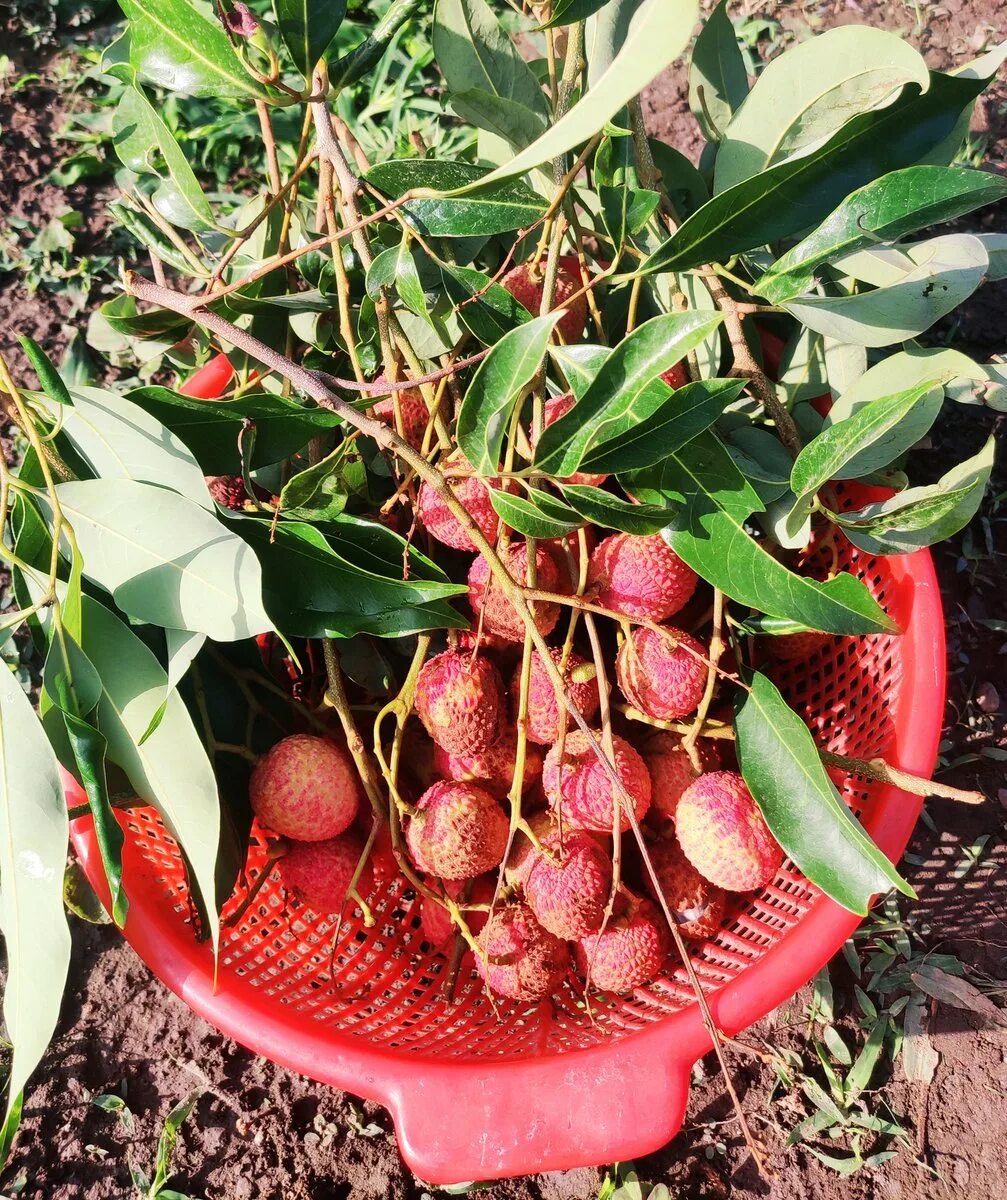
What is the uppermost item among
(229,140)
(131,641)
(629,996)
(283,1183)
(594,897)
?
(229,140)

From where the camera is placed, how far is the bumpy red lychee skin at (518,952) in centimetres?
89

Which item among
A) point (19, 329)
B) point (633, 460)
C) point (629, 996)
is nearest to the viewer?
point (633, 460)

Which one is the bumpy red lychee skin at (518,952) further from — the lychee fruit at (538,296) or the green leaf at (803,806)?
the lychee fruit at (538,296)

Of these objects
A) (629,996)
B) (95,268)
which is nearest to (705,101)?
(629,996)

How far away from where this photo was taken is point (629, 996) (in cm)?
101

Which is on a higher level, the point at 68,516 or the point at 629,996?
the point at 68,516

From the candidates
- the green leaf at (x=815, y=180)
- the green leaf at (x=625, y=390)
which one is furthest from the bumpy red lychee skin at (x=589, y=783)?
the green leaf at (x=815, y=180)

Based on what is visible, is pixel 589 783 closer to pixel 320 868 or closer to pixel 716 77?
pixel 320 868

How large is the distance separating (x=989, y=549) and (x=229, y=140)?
1383 millimetres

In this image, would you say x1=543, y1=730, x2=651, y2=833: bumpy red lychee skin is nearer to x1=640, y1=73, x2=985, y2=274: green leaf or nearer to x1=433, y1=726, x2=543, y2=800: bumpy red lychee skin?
x1=433, y1=726, x2=543, y2=800: bumpy red lychee skin

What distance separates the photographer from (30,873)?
2.23 feet

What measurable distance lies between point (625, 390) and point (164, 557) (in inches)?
13.4

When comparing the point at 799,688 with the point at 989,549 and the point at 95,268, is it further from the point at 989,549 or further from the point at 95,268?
the point at 95,268

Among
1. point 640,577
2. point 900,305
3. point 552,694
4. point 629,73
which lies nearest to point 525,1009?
point 552,694
